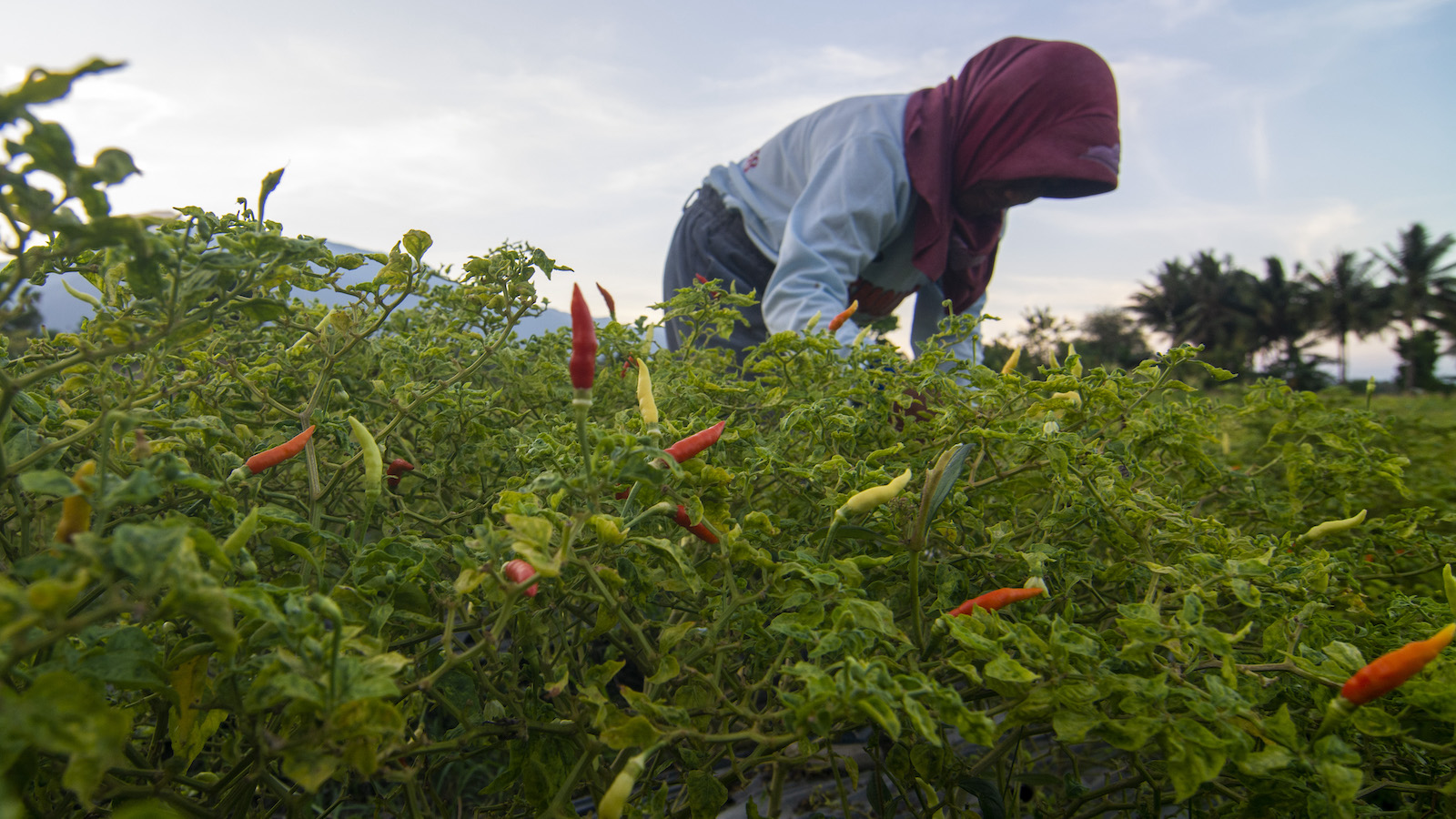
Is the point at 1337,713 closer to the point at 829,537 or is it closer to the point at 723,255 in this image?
the point at 829,537

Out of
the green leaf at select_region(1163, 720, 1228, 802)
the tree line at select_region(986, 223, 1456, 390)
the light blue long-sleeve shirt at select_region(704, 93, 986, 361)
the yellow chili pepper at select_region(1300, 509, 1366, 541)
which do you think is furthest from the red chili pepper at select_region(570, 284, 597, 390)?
the tree line at select_region(986, 223, 1456, 390)

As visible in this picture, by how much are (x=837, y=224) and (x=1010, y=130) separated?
0.70 m

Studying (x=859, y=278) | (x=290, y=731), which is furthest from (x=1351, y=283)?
(x=290, y=731)

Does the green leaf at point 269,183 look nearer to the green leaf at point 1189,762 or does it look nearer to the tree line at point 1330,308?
the green leaf at point 1189,762

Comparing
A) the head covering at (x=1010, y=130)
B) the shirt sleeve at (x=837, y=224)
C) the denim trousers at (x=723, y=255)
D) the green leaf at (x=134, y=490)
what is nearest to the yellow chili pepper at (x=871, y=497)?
the green leaf at (x=134, y=490)

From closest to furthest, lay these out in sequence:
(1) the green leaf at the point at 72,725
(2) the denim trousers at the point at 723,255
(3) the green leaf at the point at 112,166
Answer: (1) the green leaf at the point at 72,725 < (3) the green leaf at the point at 112,166 < (2) the denim trousers at the point at 723,255

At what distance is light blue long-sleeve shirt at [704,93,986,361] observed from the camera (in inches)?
88.2

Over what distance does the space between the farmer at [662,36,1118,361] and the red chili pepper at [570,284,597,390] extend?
1.40 metres

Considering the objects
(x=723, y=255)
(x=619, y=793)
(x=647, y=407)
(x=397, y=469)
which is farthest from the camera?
(x=723, y=255)

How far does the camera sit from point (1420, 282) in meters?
35.3

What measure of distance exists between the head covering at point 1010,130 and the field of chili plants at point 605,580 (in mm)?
1478

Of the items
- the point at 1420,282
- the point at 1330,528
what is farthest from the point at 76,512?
the point at 1420,282

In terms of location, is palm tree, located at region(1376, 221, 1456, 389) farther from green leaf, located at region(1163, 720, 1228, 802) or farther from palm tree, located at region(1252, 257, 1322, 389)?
→ green leaf, located at region(1163, 720, 1228, 802)

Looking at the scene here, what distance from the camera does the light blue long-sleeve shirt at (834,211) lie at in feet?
7.35
